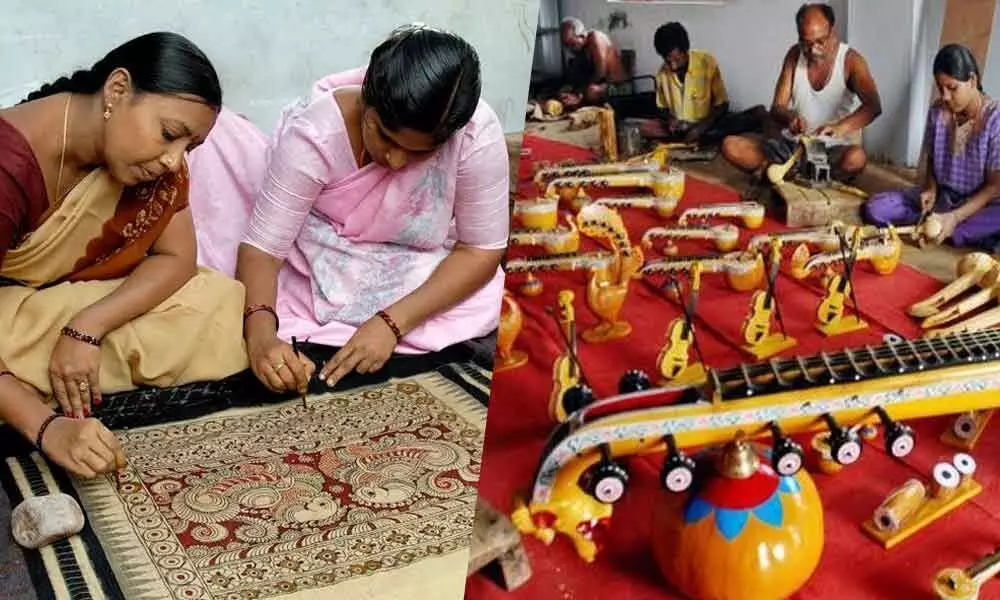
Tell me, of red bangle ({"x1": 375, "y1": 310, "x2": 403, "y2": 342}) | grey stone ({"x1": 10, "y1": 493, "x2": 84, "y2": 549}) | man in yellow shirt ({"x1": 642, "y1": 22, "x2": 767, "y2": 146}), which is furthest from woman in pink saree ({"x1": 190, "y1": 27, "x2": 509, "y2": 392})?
man in yellow shirt ({"x1": 642, "y1": 22, "x2": 767, "y2": 146})

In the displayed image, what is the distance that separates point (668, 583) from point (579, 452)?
0.25 ft

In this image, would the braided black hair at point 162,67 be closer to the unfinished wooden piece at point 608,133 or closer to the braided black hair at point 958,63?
the unfinished wooden piece at point 608,133

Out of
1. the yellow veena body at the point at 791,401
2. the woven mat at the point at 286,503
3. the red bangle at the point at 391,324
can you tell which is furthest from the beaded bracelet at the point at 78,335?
the yellow veena body at the point at 791,401

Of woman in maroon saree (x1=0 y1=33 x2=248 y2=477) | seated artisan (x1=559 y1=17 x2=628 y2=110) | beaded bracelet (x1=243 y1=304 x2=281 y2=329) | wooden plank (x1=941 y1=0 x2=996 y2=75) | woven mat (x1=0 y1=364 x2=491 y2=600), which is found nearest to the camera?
wooden plank (x1=941 y1=0 x2=996 y2=75)

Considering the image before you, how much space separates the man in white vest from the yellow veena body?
0.31 ft

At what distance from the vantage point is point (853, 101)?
40 cm

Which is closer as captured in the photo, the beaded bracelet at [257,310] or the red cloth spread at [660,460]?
the red cloth spread at [660,460]

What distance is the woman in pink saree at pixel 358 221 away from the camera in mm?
975

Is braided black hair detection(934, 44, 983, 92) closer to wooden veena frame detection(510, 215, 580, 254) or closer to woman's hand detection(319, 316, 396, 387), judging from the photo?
wooden veena frame detection(510, 215, 580, 254)

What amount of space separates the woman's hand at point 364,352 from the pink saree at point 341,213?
32mm

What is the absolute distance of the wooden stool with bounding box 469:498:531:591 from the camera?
431 millimetres

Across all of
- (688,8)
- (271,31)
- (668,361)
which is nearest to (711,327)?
(668,361)

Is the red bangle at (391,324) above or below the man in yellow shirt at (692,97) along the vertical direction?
below

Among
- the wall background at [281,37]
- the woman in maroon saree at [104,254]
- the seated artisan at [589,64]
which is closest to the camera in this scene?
the seated artisan at [589,64]
